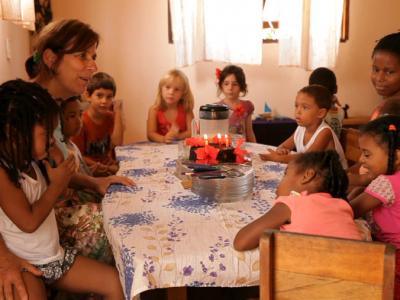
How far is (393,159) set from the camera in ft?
4.49

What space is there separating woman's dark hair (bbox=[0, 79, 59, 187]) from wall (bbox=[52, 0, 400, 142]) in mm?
2681

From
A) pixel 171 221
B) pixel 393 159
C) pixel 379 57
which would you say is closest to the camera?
pixel 171 221

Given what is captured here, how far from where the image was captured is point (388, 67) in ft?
6.60

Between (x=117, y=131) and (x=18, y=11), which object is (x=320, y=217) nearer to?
(x=18, y=11)

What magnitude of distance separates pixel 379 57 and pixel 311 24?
6.34ft

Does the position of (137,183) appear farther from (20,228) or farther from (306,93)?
(306,93)

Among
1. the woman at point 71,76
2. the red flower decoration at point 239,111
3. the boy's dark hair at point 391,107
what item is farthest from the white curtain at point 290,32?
the woman at point 71,76

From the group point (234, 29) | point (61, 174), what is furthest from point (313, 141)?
point (234, 29)

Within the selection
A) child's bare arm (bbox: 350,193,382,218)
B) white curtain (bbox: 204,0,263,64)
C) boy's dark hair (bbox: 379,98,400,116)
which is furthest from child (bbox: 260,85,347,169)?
white curtain (bbox: 204,0,263,64)

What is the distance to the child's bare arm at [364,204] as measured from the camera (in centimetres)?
136

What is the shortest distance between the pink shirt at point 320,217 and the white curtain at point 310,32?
290cm

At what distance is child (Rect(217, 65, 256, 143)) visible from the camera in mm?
2955

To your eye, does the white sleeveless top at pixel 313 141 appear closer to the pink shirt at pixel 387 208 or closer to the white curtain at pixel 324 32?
the pink shirt at pixel 387 208

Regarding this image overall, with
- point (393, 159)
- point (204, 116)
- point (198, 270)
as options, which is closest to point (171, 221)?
point (198, 270)
